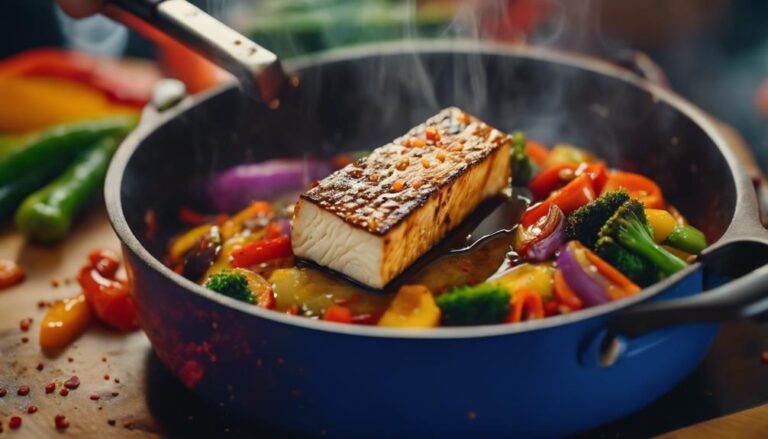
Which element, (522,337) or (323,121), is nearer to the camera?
(522,337)

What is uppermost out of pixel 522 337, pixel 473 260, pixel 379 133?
pixel 522 337

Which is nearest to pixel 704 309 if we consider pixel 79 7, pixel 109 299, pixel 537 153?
pixel 537 153

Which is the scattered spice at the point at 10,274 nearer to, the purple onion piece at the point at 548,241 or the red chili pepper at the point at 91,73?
the red chili pepper at the point at 91,73

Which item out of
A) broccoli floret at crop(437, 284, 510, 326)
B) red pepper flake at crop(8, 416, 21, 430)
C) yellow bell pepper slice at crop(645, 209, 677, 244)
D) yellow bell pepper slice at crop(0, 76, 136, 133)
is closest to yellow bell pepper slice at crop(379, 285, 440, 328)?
broccoli floret at crop(437, 284, 510, 326)

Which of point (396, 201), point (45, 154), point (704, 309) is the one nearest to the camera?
point (704, 309)

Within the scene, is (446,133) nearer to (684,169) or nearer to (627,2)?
(684,169)

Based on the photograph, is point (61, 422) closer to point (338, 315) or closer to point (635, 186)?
point (338, 315)

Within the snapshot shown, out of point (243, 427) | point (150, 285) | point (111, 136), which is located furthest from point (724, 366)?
point (111, 136)
